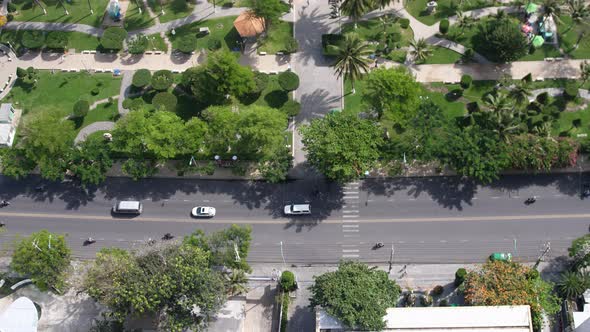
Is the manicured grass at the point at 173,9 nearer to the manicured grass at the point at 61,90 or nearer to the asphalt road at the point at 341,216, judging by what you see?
the manicured grass at the point at 61,90

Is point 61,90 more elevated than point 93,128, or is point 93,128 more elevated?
point 61,90

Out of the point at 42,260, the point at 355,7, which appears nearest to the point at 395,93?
the point at 355,7

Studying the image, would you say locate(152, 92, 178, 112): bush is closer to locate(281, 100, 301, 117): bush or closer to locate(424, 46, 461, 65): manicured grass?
locate(281, 100, 301, 117): bush

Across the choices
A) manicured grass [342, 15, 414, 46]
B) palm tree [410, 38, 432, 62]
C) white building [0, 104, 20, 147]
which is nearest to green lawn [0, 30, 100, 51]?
white building [0, 104, 20, 147]

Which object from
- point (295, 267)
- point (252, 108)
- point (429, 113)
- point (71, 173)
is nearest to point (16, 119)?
point (71, 173)

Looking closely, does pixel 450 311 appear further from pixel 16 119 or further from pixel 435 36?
pixel 16 119

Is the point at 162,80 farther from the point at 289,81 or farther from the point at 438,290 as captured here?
the point at 438,290
